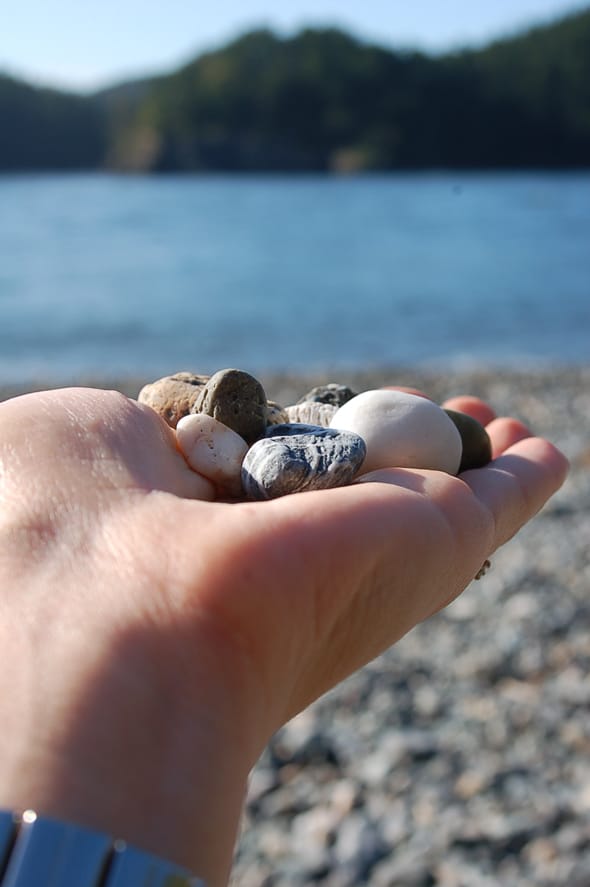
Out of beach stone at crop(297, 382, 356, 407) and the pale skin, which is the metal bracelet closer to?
the pale skin

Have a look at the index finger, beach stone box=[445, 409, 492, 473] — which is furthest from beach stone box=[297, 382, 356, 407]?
the index finger

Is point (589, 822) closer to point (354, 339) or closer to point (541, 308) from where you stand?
point (354, 339)

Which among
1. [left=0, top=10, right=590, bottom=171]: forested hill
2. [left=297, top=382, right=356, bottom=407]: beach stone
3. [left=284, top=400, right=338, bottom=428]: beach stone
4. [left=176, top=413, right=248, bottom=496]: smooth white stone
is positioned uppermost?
[left=0, top=10, right=590, bottom=171]: forested hill

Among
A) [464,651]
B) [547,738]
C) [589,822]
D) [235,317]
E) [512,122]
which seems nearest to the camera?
[589,822]

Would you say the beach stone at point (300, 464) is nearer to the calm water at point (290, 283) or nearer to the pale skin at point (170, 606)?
the pale skin at point (170, 606)

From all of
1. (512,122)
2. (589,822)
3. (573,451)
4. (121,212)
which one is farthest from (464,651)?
(512,122)

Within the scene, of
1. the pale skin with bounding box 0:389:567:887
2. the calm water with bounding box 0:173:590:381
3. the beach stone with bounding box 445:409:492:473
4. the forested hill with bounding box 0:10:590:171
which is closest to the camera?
the pale skin with bounding box 0:389:567:887
